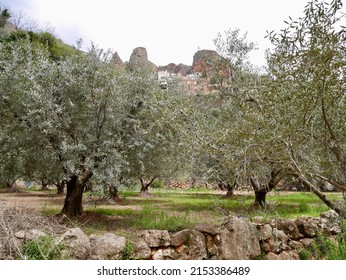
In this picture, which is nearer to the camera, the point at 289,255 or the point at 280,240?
the point at 289,255

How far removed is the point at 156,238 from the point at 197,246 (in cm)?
109

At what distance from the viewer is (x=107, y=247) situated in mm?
7742

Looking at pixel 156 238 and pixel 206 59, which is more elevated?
pixel 206 59

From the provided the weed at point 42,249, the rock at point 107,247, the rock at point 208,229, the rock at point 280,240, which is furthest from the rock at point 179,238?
the weed at point 42,249

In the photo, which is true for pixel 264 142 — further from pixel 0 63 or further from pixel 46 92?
pixel 0 63

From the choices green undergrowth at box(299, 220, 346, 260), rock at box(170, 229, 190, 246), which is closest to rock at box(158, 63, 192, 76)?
green undergrowth at box(299, 220, 346, 260)

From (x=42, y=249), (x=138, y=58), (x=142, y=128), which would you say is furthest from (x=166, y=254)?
(x=138, y=58)

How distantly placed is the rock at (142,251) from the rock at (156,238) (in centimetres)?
16

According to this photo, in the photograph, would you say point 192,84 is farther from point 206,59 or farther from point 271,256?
point 271,256

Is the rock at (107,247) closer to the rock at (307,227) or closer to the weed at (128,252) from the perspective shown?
the weed at (128,252)

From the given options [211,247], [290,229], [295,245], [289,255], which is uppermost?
[290,229]

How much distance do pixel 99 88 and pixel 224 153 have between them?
662 centimetres
